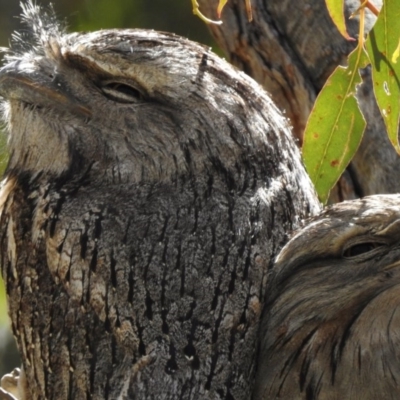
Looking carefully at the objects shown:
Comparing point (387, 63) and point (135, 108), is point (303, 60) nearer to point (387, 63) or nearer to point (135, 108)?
point (387, 63)

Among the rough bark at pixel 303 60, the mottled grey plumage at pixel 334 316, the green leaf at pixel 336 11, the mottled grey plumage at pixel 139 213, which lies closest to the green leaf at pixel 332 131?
the mottled grey plumage at pixel 139 213

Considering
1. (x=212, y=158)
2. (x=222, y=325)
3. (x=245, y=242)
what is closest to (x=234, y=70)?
(x=212, y=158)

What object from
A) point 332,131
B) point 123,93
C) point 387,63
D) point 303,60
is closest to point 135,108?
point 123,93

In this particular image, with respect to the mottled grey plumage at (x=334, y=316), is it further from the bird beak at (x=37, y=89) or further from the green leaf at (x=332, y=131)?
the bird beak at (x=37, y=89)

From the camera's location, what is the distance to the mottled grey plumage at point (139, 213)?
323cm

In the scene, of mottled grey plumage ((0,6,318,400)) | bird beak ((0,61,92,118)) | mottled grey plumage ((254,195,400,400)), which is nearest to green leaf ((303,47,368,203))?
mottled grey plumage ((0,6,318,400))

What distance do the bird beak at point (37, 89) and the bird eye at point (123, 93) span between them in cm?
12

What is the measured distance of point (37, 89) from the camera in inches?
144

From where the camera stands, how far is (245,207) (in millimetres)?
3416

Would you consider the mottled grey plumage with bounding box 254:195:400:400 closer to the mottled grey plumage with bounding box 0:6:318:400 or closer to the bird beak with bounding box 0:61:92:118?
the mottled grey plumage with bounding box 0:6:318:400

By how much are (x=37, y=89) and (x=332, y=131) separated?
3.24 ft

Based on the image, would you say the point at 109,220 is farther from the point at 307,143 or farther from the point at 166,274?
the point at 307,143

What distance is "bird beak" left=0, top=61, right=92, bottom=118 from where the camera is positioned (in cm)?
362

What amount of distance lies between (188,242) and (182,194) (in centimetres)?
20
